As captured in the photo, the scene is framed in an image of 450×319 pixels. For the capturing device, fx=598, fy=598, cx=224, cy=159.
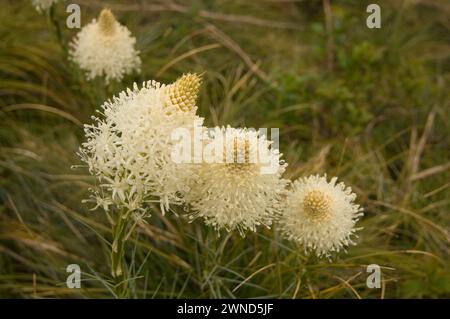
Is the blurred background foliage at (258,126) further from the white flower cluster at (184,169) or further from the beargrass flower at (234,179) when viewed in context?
the beargrass flower at (234,179)

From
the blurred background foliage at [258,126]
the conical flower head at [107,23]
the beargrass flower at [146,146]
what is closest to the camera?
the beargrass flower at [146,146]

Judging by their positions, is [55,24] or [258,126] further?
[258,126]

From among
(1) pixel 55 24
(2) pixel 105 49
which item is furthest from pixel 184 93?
(1) pixel 55 24

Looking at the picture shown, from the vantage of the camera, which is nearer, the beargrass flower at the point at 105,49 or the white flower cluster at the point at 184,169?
the white flower cluster at the point at 184,169

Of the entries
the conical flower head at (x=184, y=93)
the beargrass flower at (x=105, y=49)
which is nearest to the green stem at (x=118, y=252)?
the conical flower head at (x=184, y=93)

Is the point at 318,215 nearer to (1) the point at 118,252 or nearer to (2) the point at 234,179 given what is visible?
(2) the point at 234,179

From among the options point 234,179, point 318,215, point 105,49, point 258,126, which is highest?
point 105,49

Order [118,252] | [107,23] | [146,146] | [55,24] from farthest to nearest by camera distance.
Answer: [55,24] < [107,23] < [118,252] < [146,146]
